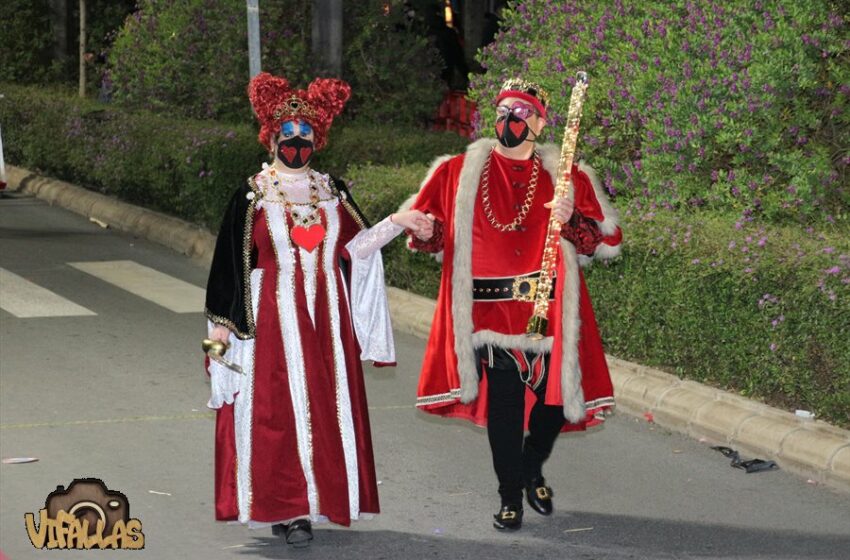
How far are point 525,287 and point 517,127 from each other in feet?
2.19

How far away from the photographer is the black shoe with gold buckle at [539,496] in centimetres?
779

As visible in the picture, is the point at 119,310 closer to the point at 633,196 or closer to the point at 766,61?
the point at 633,196

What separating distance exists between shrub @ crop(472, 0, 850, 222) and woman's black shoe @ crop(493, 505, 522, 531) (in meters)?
4.05

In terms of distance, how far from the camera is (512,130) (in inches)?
292

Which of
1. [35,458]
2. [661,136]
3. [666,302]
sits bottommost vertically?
[35,458]

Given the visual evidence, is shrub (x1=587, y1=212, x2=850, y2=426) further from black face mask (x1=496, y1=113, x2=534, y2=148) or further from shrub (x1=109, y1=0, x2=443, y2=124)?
shrub (x1=109, y1=0, x2=443, y2=124)

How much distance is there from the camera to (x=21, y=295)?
44.3 feet

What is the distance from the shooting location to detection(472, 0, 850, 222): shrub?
1092 centimetres

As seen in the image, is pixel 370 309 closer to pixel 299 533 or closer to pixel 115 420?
pixel 299 533

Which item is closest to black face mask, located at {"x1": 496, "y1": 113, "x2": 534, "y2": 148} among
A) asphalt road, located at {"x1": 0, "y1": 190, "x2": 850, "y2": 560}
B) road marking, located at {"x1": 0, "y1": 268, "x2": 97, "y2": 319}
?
asphalt road, located at {"x1": 0, "y1": 190, "x2": 850, "y2": 560}

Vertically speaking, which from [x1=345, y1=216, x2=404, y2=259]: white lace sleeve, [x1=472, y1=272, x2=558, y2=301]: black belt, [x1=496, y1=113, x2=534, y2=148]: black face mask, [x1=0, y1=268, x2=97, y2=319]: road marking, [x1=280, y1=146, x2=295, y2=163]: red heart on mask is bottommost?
[x1=0, y1=268, x2=97, y2=319]: road marking

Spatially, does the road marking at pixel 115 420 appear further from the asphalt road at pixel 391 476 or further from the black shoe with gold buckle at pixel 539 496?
the black shoe with gold buckle at pixel 539 496

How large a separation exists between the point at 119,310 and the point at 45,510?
535 cm

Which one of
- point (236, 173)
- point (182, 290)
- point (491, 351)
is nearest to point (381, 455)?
point (491, 351)
